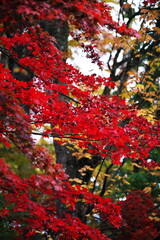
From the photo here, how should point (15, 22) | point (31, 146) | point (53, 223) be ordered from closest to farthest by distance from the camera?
point (15, 22) → point (31, 146) → point (53, 223)

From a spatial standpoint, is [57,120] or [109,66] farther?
[109,66]

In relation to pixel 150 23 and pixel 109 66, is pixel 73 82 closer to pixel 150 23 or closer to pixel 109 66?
pixel 109 66

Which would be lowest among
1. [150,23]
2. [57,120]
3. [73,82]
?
[57,120]

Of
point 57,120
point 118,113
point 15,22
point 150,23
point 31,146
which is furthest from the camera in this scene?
point 150,23

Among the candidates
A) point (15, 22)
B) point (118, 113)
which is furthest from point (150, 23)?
point (15, 22)

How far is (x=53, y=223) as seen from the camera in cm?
409

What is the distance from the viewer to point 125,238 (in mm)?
7281

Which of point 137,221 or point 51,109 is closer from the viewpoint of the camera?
point 51,109

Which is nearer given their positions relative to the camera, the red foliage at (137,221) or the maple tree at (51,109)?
the maple tree at (51,109)

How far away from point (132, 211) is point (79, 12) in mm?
6375

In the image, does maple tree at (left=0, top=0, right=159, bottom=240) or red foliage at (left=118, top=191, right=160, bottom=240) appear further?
red foliage at (left=118, top=191, right=160, bottom=240)

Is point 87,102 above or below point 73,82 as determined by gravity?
below

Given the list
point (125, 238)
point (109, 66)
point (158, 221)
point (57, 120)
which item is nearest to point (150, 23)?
point (109, 66)

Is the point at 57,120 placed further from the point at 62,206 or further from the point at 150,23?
the point at 150,23
